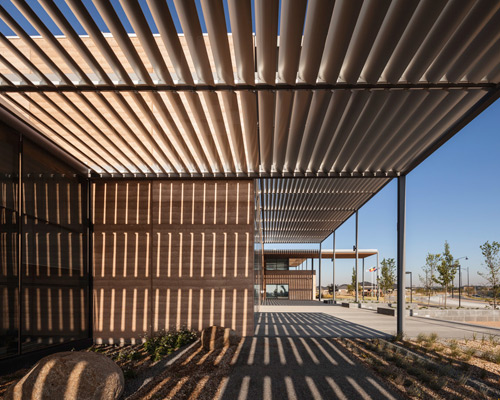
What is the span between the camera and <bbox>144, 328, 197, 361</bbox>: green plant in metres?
9.68

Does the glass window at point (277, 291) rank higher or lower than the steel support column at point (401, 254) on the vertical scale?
lower

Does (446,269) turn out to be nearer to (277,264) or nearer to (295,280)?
(295,280)

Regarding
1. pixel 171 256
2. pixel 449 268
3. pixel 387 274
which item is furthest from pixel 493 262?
pixel 171 256

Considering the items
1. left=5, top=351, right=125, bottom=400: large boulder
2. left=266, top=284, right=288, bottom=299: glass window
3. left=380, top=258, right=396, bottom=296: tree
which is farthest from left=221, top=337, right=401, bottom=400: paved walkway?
left=266, top=284, right=288, bottom=299: glass window

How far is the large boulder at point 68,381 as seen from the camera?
559 cm

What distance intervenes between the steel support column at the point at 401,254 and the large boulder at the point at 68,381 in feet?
27.3

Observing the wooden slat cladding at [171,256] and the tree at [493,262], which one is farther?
the tree at [493,262]

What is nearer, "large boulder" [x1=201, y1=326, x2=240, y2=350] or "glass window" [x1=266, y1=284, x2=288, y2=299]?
"large boulder" [x1=201, y1=326, x2=240, y2=350]

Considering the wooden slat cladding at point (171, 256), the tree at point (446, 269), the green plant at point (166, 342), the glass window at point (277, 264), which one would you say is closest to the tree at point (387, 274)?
the tree at point (446, 269)

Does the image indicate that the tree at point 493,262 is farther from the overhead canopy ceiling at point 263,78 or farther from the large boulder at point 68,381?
the large boulder at point 68,381

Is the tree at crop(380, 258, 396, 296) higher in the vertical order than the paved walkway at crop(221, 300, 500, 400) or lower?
lower

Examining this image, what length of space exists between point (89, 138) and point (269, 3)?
6273 millimetres

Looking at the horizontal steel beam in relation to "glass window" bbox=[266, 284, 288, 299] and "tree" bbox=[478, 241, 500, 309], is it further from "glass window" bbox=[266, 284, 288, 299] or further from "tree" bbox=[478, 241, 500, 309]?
"glass window" bbox=[266, 284, 288, 299]

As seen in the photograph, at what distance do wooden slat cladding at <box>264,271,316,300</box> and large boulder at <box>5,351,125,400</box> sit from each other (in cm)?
3868
